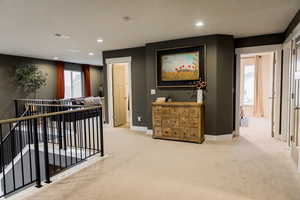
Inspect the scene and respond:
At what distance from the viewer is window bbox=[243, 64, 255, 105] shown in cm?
742

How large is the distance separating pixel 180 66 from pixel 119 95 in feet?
8.60

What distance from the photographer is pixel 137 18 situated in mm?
3057

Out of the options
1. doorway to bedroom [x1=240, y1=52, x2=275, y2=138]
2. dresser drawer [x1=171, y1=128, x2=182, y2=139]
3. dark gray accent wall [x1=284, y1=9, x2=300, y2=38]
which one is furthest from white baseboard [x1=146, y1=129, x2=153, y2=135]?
doorway to bedroom [x1=240, y1=52, x2=275, y2=138]

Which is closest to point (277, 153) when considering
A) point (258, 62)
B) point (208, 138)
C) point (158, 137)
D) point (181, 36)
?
point (208, 138)

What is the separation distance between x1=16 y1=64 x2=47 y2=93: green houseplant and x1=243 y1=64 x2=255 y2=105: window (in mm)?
7895

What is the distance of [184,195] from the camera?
2160mm

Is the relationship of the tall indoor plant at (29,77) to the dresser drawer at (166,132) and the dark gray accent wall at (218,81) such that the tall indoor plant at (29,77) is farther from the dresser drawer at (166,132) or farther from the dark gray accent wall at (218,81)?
the dark gray accent wall at (218,81)

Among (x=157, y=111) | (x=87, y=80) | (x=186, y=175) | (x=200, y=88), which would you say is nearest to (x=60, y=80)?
(x=87, y=80)

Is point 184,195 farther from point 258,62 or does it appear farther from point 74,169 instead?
point 258,62

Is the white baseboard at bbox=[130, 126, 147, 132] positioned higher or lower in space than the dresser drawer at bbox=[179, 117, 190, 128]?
lower

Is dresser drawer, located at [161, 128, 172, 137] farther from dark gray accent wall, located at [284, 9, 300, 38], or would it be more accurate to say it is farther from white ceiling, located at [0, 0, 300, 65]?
dark gray accent wall, located at [284, 9, 300, 38]

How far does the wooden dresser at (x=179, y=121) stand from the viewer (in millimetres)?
4027

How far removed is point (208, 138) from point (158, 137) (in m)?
1.17

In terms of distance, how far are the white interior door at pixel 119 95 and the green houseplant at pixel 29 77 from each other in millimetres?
3004
